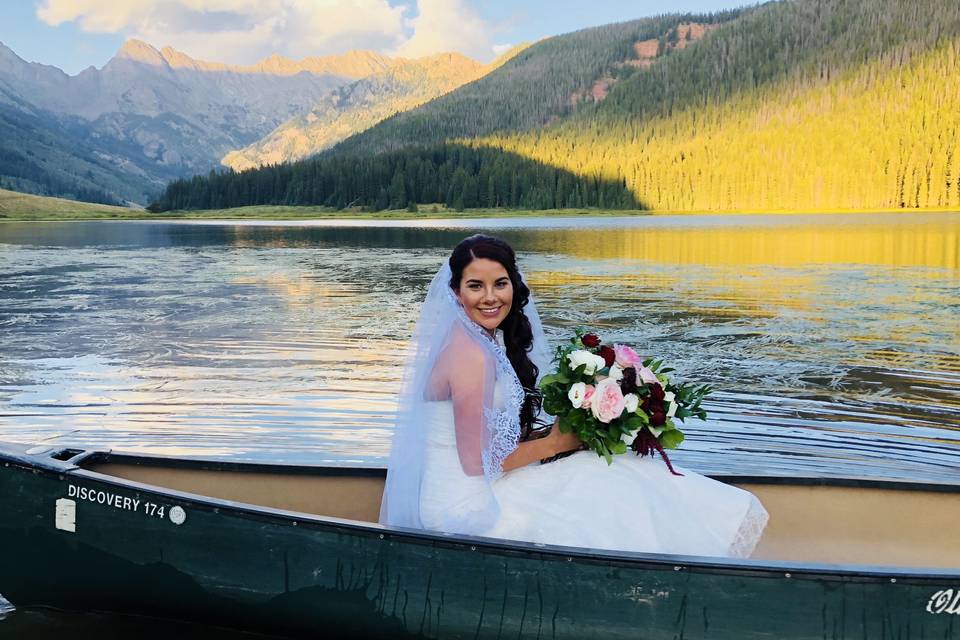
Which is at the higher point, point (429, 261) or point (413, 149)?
point (413, 149)

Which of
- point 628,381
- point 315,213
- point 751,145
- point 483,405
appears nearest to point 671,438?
point 628,381

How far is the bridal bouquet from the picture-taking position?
13.4ft

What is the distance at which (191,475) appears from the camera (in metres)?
5.53

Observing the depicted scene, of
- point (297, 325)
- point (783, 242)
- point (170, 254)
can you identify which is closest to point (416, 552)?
point (297, 325)

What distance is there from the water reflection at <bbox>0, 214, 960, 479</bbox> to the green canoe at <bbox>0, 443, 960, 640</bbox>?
2247 millimetres

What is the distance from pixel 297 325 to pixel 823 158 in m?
139

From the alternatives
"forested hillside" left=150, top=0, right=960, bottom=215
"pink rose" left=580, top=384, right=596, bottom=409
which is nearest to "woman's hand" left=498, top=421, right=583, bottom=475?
"pink rose" left=580, top=384, right=596, bottom=409

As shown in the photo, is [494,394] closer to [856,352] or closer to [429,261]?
[856,352]

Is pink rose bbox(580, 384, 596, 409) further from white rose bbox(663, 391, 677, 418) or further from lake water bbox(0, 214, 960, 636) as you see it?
lake water bbox(0, 214, 960, 636)

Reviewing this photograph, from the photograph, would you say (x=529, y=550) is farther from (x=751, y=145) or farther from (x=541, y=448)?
(x=751, y=145)

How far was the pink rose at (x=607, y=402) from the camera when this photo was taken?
13.3 ft

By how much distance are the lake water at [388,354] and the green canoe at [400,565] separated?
2.06 feet

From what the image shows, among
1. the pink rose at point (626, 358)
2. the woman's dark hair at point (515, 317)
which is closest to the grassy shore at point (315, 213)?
the woman's dark hair at point (515, 317)

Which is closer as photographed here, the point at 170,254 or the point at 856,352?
the point at 856,352
